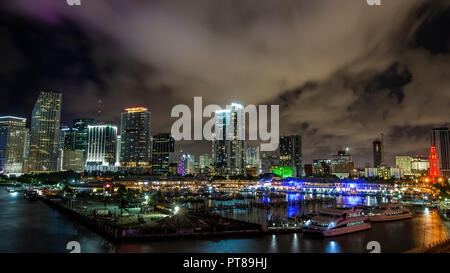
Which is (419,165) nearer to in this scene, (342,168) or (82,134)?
(342,168)

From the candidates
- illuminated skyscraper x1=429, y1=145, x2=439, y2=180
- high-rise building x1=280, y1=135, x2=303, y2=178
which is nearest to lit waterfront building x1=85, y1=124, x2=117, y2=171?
high-rise building x1=280, y1=135, x2=303, y2=178

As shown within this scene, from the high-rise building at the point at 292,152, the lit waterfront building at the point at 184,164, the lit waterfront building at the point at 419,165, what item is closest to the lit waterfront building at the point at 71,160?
the lit waterfront building at the point at 184,164

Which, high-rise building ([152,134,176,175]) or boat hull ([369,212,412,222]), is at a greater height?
high-rise building ([152,134,176,175])

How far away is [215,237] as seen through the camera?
2298cm

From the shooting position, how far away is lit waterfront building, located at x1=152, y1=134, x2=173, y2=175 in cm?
15838

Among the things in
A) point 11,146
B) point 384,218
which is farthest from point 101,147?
point 384,218

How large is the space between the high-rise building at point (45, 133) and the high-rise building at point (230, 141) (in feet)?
240

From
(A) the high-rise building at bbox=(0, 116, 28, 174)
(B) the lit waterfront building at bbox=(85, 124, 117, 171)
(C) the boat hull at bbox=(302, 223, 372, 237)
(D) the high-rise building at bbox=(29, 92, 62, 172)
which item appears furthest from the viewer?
(B) the lit waterfront building at bbox=(85, 124, 117, 171)

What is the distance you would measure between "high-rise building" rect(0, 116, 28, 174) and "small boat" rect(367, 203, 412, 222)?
145m

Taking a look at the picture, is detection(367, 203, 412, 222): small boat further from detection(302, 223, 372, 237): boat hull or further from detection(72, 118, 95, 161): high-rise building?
detection(72, 118, 95, 161): high-rise building

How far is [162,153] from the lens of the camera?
162m

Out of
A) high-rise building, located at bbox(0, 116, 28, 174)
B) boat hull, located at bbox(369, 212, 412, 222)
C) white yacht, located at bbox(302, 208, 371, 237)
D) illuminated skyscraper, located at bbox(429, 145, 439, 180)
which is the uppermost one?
high-rise building, located at bbox(0, 116, 28, 174)

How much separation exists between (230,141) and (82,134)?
285 ft

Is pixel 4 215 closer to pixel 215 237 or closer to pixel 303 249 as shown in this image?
pixel 215 237
